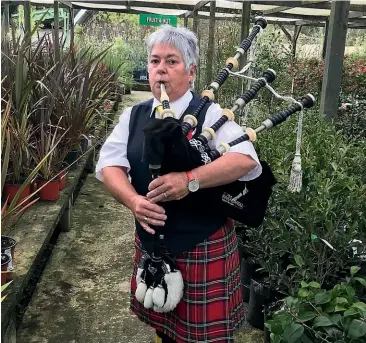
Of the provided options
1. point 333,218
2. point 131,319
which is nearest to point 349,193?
point 333,218

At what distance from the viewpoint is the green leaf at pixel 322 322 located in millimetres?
1498

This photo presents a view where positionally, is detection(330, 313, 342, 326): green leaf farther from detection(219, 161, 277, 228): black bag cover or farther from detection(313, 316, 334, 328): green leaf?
detection(219, 161, 277, 228): black bag cover

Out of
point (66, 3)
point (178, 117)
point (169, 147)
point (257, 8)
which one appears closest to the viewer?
point (169, 147)

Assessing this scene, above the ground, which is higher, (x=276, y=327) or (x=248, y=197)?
(x=248, y=197)

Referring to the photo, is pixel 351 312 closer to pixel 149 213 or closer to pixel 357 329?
pixel 357 329

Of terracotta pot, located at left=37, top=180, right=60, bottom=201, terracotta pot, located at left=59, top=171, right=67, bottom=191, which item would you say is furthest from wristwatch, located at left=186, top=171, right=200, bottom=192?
terracotta pot, located at left=59, top=171, right=67, bottom=191

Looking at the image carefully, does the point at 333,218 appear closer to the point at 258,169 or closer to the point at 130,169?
the point at 258,169

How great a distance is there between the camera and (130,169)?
5.58 feet

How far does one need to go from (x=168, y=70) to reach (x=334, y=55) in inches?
105

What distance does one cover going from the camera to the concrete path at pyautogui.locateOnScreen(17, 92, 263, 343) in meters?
2.51

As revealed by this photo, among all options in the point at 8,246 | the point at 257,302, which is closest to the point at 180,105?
the point at 8,246

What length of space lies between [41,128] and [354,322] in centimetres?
254

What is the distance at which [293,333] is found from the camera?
4.85 ft

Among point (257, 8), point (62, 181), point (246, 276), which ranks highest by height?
point (257, 8)
